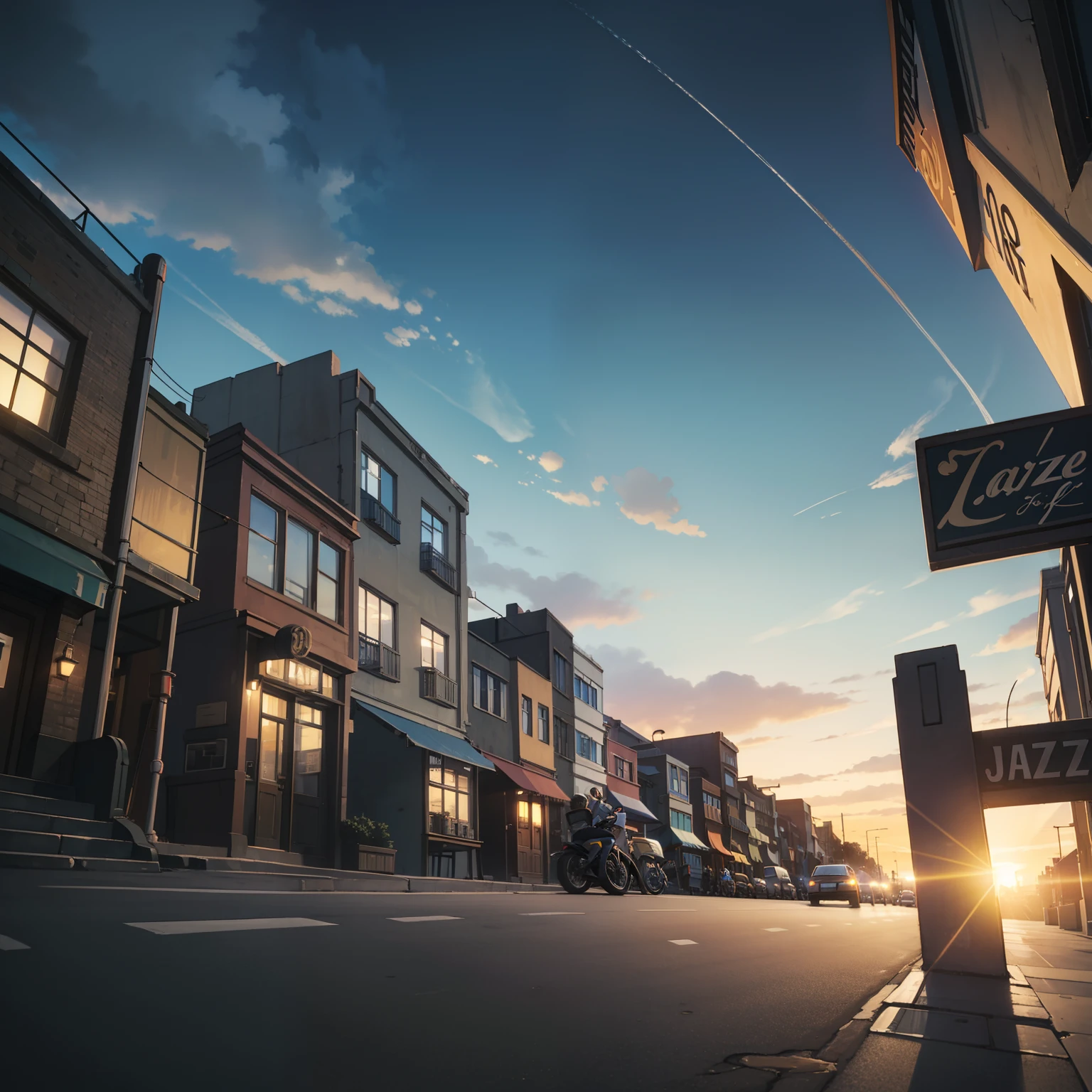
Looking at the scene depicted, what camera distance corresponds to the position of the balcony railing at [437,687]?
2506 cm

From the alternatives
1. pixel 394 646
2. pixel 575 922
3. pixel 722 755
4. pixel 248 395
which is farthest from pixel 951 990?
pixel 722 755

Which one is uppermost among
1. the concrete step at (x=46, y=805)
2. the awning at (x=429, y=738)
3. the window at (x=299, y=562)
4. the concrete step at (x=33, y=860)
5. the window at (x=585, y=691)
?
the window at (x=585, y=691)

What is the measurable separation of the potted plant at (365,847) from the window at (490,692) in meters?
10.7

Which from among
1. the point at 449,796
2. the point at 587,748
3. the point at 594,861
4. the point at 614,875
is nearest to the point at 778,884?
the point at 587,748

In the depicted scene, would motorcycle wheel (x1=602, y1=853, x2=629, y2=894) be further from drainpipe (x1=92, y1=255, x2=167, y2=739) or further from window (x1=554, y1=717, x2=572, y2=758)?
window (x1=554, y1=717, x2=572, y2=758)

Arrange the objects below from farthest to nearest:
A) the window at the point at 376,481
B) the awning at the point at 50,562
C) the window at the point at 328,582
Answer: the window at the point at 376,481 < the window at the point at 328,582 < the awning at the point at 50,562

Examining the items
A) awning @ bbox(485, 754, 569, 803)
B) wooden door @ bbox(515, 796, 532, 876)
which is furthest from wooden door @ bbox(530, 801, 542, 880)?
awning @ bbox(485, 754, 569, 803)

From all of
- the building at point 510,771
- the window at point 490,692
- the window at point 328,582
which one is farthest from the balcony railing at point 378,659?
the window at point 490,692

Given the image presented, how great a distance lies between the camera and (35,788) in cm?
1066

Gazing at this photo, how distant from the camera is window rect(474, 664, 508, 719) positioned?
30.2 metres

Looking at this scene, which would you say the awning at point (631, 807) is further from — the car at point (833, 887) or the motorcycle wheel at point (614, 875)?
the motorcycle wheel at point (614, 875)

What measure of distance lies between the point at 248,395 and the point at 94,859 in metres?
19.1

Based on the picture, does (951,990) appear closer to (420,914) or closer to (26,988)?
(420,914)

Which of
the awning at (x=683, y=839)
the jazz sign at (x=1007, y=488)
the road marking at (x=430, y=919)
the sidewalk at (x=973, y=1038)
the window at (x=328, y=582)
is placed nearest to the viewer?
the sidewalk at (x=973, y=1038)
